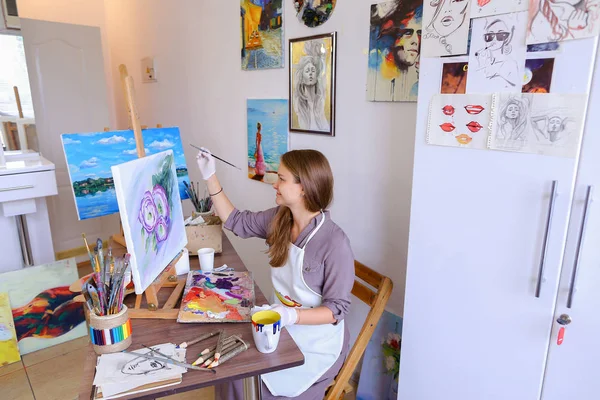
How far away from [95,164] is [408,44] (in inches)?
56.7

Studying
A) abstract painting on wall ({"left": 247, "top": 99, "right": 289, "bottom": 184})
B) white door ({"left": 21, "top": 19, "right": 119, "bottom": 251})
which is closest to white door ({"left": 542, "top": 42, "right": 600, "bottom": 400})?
abstract painting on wall ({"left": 247, "top": 99, "right": 289, "bottom": 184})

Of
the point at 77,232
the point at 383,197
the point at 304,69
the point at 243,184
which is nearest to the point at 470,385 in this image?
the point at 383,197

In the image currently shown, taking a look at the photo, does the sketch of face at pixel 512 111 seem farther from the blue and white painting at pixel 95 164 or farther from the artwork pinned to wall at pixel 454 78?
the blue and white painting at pixel 95 164

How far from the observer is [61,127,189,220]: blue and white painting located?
1801 millimetres

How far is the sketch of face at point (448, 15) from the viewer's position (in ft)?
3.42

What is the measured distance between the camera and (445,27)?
107 cm

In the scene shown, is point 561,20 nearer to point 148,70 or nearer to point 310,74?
point 310,74

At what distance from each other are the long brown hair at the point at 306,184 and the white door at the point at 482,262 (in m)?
0.31

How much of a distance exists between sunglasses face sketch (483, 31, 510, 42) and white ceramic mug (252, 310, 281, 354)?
0.88 meters

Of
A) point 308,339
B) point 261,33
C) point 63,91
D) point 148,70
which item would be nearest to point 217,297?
point 308,339

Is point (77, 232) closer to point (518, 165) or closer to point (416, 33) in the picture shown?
point (416, 33)

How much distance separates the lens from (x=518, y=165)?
0.98 metres

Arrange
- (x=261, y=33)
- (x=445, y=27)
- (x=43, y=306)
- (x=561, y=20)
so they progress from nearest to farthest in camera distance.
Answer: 1. (x=561, y=20)
2. (x=445, y=27)
3. (x=261, y=33)
4. (x=43, y=306)

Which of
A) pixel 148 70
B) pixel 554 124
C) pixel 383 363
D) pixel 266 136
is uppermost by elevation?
pixel 148 70
